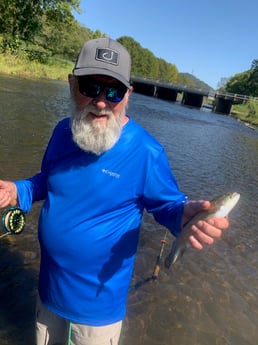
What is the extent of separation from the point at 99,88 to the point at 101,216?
1.01 m

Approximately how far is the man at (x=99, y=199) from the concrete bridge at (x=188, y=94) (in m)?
62.6

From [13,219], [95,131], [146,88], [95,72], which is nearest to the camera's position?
[95,72]

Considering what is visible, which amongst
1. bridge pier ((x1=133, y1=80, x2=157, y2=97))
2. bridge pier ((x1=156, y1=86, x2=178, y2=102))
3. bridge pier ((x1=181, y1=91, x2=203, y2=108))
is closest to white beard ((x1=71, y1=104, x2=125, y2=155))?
bridge pier ((x1=181, y1=91, x2=203, y2=108))

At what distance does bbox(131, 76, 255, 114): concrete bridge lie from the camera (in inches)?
2894

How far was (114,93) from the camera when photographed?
2645mm

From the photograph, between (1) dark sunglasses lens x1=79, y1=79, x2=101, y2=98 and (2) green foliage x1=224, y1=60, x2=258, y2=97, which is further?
(2) green foliage x1=224, y1=60, x2=258, y2=97

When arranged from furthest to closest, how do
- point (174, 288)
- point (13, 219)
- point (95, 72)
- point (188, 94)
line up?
1. point (188, 94)
2. point (174, 288)
3. point (13, 219)
4. point (95, 72)

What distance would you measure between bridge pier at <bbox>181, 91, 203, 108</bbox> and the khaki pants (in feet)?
270

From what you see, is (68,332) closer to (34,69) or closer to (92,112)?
(92,112)

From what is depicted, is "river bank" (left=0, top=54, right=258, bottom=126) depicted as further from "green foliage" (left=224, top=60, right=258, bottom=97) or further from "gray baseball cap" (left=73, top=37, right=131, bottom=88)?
"green foliage" (left=224, top=60, right=258, bottom=97)

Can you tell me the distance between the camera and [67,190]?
2.67 metres

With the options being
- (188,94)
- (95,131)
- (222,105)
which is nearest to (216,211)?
(95,131)

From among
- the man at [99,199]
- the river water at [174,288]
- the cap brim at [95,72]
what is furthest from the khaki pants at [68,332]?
the cap brim at [95,72]

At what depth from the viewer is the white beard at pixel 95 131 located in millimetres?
2564
